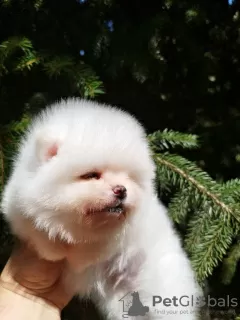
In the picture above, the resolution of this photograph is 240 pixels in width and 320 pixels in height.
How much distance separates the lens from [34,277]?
0.85 meters

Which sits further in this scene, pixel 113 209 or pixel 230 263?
pixel 230 263

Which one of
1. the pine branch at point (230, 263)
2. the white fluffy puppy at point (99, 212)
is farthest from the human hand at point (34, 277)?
the pine branch at point (230, 263)

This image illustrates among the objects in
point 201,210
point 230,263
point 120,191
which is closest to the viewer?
point 120,191

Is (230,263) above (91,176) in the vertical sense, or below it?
below

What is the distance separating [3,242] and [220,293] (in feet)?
1.95

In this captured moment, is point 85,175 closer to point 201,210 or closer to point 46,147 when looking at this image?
point 46,147

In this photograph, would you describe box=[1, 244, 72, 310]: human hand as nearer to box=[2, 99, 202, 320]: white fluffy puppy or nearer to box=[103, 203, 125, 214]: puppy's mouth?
box=[2, 99, 202, 320]: white fluffy puppy

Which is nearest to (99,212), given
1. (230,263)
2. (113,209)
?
(113,209)

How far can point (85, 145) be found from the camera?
753 mm

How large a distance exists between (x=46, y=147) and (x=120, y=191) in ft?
0.50

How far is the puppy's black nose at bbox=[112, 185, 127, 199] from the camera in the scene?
75cm

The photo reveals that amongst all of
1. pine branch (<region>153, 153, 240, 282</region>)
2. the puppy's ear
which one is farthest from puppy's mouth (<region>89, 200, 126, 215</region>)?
pine branch (<region>153, 153, 240, 282</region>)

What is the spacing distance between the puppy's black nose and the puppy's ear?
126mm

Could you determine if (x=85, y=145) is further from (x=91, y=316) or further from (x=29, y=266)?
(x=91, y=316)
